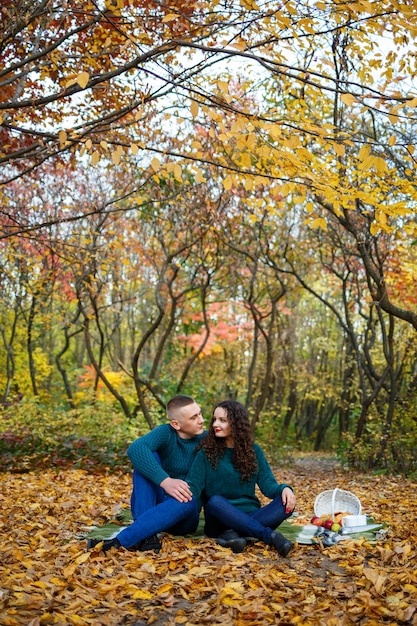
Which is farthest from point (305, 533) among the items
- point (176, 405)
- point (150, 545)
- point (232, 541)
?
point (176, 405)

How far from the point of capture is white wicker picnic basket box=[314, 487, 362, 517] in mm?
5004

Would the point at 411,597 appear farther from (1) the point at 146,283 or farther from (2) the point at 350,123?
(1) the point at 146,283

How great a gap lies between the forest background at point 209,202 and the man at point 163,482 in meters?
1.73

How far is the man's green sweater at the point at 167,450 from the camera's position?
433cm

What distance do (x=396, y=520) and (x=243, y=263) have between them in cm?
766

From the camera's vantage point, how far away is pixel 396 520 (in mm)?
5168

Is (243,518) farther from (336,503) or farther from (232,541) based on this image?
(336,503)

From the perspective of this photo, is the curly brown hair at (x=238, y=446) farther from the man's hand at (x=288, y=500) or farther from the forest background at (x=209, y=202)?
the forest background at (x=209, y=202)

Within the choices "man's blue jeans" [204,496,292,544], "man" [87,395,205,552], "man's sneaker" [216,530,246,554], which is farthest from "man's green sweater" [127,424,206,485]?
"man's sneaker" [216,530,246,554]

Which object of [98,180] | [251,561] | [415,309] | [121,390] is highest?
[98,180]

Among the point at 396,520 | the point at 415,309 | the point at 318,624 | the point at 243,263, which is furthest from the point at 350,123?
the point at 318,624

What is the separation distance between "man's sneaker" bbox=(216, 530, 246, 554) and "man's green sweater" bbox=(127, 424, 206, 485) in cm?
55

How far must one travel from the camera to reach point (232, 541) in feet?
13.2

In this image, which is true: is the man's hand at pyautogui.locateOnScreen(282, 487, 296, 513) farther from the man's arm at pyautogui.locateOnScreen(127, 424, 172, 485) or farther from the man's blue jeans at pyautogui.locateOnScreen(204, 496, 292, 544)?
the man's arm at pyautogui.locateOnScreen(127, 424, 172, 485)
